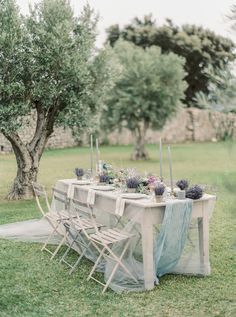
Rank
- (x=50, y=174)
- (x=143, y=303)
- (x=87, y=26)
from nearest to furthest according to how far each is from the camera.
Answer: (x=143, y=303) → (x=87, y=26) → (x=50, y=174)

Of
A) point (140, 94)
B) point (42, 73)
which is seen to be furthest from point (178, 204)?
point (140, 94)

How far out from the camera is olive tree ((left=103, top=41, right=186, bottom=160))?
23016 millimetres

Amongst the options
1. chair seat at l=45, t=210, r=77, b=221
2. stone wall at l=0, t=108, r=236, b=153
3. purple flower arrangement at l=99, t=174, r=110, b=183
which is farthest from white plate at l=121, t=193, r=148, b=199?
stone wall at l=0, t=108, r=236, b=153

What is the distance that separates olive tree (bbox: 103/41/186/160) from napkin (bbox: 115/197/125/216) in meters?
16.3

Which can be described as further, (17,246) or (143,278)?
(17,246)

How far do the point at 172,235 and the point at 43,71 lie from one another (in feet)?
24.2

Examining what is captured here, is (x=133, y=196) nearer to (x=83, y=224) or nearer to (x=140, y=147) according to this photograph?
(x=83, y=224)

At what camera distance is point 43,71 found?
1272 centimetres

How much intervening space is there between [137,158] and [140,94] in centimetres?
268

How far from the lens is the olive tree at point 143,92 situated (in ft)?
75.5

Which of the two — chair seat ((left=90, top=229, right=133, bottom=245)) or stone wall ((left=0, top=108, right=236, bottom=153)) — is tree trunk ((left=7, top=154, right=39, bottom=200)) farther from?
stone wall ((left=0, top=108, right=236, bottom=153))

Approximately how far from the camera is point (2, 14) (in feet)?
39.7

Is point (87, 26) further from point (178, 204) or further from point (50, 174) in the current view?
point (178, 204)

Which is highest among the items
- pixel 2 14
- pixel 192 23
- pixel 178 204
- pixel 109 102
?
pixel 192 23
